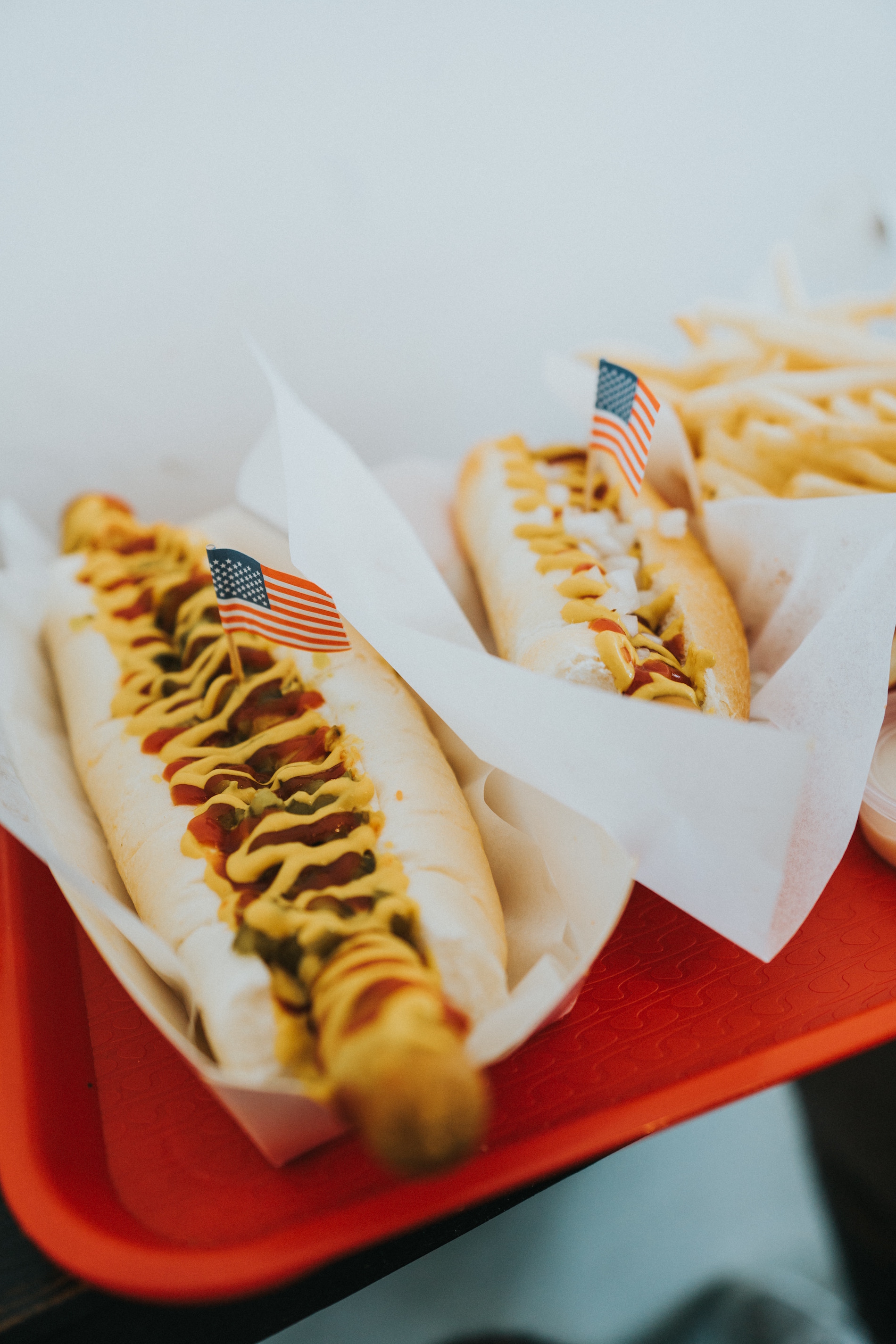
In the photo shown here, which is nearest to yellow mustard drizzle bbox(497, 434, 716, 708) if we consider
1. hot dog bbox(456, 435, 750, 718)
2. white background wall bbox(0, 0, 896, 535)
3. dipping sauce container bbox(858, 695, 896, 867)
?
hot dog bbox(456, 435, 750, 718)

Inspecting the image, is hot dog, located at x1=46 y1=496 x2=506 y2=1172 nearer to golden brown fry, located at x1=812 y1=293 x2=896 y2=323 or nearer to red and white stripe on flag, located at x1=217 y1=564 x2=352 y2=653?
red and white stripe on flag, located at x1=217 y1=564 x2=352 y2=653

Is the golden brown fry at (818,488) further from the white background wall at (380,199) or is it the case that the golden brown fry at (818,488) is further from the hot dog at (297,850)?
the white background wall at (380,199)

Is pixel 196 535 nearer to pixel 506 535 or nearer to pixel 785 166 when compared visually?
pixel 506 535

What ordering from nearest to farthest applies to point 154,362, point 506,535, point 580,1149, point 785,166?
point 580,1149 → point 506,535 → point 154,362 → point 785,166

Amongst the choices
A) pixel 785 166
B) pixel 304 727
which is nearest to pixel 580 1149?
pixel 304 727

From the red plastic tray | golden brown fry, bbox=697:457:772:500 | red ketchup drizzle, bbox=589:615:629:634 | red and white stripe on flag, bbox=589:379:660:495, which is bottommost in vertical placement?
the red plastic tray
